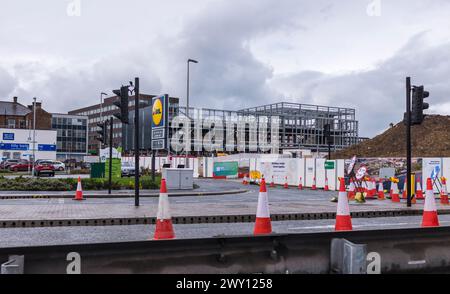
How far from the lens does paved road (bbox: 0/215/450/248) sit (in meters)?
8.70

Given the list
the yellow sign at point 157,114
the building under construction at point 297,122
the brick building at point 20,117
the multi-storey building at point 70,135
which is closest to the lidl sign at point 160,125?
the yellow sign at point 157,114

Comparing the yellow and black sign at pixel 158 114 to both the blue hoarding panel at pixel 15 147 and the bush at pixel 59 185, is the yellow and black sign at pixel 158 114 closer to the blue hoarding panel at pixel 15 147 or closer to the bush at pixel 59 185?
the bush at pixel 59 185

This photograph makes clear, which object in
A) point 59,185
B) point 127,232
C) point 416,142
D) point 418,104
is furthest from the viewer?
point 416,142

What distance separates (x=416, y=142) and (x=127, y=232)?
44.8 m

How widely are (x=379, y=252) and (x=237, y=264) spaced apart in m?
1.65

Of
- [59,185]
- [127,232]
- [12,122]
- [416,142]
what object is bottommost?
[127,232]

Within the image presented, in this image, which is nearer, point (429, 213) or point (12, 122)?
point (429, 213)

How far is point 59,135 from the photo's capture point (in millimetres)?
109312

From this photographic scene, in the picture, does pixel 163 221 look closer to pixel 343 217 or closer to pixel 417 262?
pixel 343 217

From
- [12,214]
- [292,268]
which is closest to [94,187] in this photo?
[12,214]

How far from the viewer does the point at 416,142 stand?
161 feet

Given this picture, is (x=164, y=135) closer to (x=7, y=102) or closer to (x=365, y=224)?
(x=365, y=224)

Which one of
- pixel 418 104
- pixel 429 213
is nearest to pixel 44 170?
pixel 418 104

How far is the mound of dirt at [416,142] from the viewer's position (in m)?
46.5
